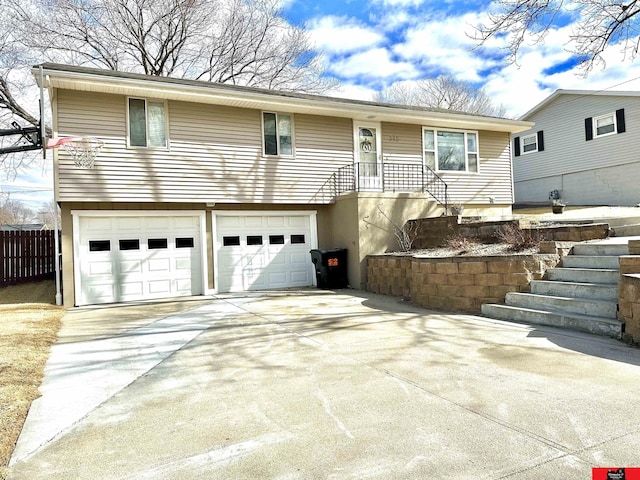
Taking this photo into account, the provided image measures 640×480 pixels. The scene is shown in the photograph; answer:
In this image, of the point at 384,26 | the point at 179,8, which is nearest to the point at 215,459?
the point at 384,26

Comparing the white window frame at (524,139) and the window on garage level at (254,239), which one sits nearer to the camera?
the window on garage level at (254,239)

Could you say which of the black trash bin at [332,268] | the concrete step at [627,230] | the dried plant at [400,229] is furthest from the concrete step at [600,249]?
the black trash bin at [332,268]

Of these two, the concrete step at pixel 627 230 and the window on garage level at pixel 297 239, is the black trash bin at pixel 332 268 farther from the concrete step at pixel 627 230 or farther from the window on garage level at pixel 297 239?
the concrete step at pixel 627 230

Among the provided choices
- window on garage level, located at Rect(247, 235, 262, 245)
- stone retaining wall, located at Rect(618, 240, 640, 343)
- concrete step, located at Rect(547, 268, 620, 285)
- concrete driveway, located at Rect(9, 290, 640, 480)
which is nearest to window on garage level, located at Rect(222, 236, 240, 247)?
window on garage level, located at Rect(247, 235, 262, 245)

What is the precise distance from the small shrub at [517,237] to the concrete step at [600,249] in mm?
700

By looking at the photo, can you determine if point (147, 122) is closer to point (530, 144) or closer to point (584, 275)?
point (584, 275)

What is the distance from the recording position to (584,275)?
21.0 ft

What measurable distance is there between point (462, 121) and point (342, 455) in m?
12.4

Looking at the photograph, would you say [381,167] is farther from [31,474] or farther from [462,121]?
[31,474]

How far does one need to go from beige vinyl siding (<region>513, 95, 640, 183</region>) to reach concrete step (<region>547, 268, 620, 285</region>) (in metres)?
13.5

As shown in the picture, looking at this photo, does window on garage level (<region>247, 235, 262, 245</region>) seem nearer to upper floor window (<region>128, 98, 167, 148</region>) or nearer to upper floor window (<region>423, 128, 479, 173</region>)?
upper floor window (<region>128, 98, 167, 148</region>)

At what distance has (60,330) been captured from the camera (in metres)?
6.84

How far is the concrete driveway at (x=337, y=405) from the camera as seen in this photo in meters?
2.55

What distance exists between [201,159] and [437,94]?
93.9 ft
